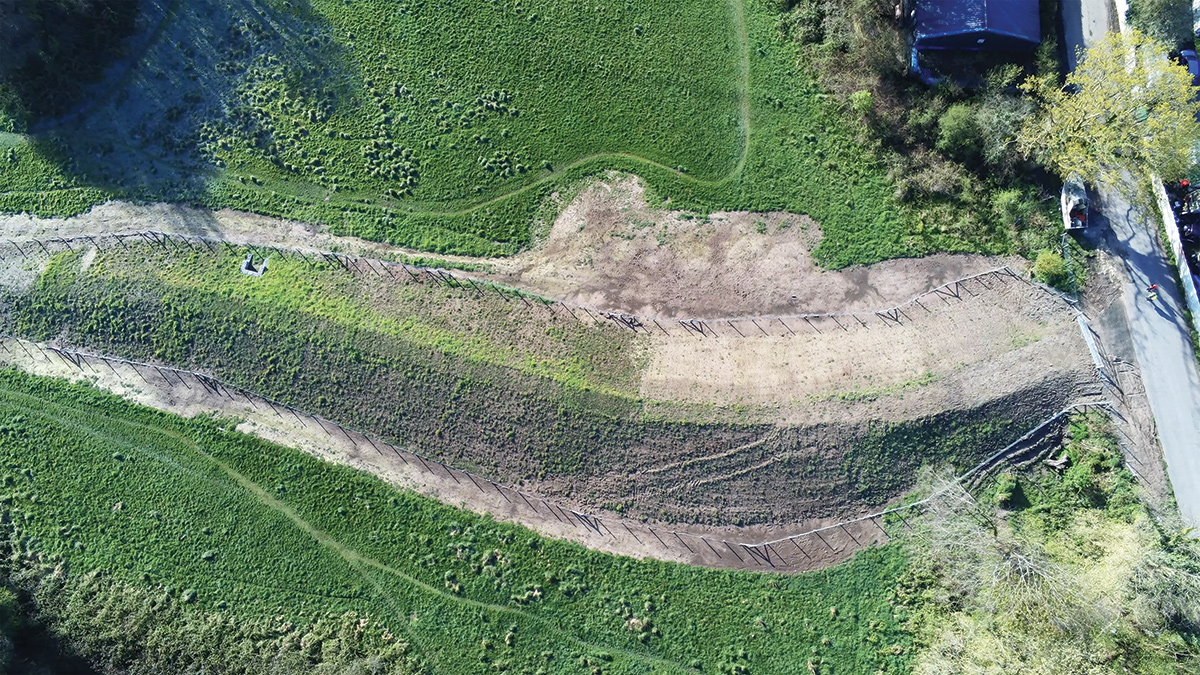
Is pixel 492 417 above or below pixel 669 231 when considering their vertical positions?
below

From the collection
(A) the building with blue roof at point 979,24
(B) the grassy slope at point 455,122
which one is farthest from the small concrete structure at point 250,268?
(A) the building with blue roof at point 979,24

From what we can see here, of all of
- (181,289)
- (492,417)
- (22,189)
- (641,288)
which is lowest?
(492,417)

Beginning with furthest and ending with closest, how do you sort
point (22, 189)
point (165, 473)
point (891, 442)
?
point (22, 189) < point (165, 473) < point (891, 442)

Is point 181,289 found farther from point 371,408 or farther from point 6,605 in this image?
point 6,605

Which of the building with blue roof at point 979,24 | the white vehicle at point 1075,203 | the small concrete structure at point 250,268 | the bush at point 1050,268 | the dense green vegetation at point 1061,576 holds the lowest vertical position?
the dense green vegetation at point 1061,576

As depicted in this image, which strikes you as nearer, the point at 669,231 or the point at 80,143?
the point at 669,231

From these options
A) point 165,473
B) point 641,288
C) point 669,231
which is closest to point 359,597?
point 165,473

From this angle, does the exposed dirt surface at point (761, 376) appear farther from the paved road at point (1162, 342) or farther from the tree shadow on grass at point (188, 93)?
the tree shadow on grass at point (188, 93)
